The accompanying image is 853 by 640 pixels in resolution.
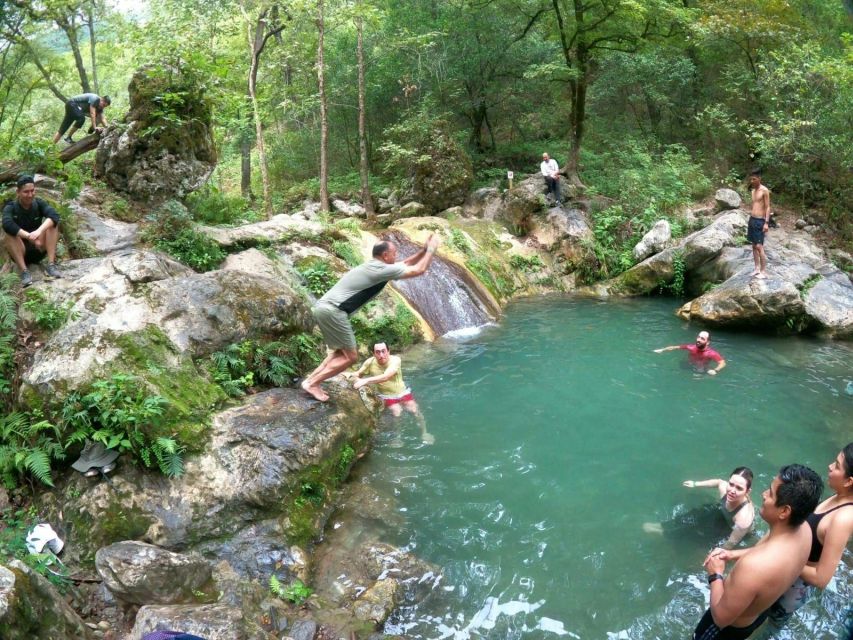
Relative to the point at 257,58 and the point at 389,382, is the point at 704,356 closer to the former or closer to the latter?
the point at 389,382

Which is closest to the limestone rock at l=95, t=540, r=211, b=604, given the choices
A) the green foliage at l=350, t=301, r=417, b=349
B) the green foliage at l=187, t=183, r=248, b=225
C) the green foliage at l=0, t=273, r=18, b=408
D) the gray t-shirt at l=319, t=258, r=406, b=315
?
the green foliage at l=0, t=273, r=18, b=408

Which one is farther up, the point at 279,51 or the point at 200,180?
the point at 279,51

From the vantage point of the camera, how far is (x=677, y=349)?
10.8 meters

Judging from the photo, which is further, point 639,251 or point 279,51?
point 279,51

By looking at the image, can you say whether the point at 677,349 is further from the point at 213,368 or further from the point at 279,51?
the point at 279,51

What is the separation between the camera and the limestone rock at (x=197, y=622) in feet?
13.3

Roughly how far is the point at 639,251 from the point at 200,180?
11222 mm

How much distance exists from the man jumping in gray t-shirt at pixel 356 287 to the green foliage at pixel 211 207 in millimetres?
6640

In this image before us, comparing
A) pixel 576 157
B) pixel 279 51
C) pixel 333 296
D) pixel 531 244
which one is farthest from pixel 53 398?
pixel 576 157

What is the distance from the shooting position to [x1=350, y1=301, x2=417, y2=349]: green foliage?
1067cm

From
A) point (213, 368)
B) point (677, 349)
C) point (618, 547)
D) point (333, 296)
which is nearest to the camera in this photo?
point (618, 547)

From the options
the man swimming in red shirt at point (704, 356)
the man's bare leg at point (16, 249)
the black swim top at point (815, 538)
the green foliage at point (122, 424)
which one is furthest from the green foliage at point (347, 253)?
the black swim top at point (815, 538)

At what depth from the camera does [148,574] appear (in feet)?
15.1

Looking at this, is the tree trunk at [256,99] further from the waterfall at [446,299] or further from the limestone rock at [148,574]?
the limestone rock at [148,574]
